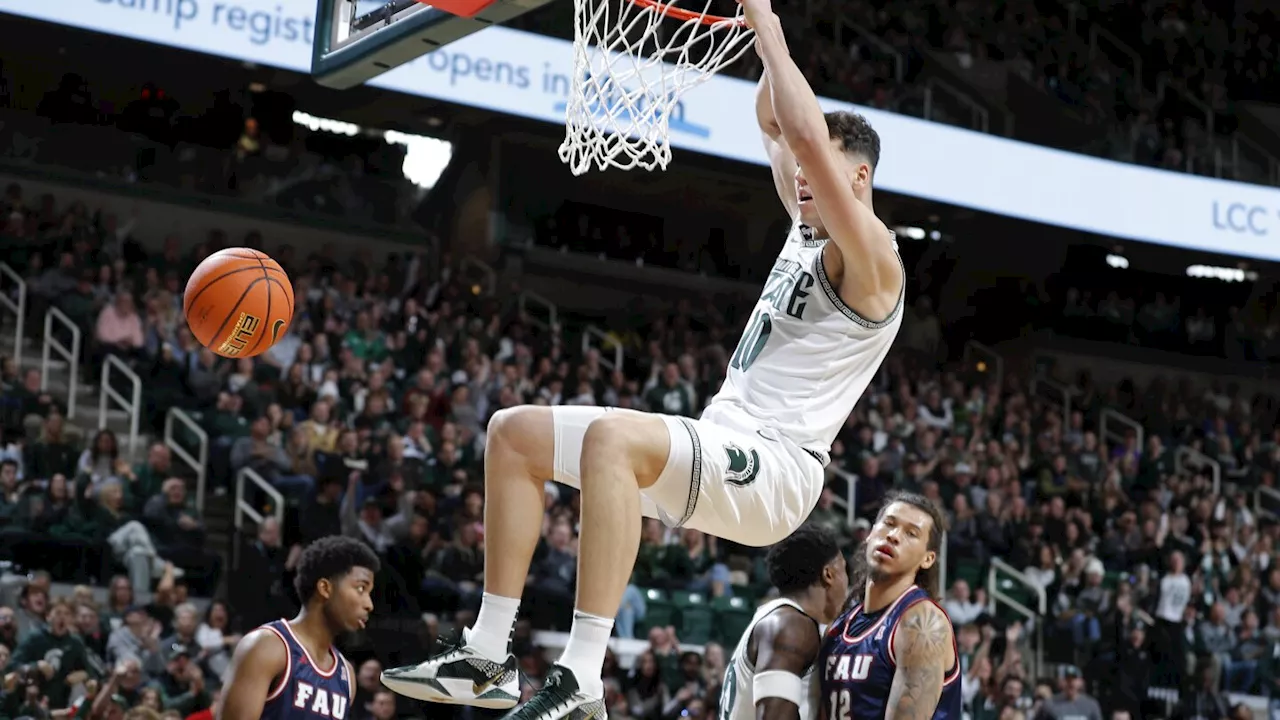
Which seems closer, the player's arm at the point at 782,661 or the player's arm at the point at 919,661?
the player's arm at the point at 919,661

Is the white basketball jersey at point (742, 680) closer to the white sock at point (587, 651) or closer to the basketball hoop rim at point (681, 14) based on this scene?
the white sock at point (587, 651)

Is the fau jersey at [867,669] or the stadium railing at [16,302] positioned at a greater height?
the stadium railing at [16,302]

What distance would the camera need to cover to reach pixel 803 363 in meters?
4.16

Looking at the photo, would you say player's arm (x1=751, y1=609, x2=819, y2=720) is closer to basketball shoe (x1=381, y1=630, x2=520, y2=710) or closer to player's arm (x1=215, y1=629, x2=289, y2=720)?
basketball shoe (x1=381, y1=630, x2=520, y2=710)

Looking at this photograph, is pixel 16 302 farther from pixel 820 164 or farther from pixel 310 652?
pixel 820 164

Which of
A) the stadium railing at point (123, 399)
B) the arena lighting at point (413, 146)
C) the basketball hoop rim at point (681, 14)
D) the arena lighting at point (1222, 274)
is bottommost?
the stadium railing at point (123, 399)

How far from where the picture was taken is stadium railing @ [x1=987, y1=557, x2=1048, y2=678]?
1252cm

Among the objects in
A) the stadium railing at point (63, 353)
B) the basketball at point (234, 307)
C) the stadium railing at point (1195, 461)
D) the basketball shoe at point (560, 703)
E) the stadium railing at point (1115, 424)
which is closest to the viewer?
the basketball shoe at point (560, 703)

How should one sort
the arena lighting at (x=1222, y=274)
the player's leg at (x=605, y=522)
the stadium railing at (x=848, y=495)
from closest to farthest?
the player's leg at (x=605, y=522) → the stadium railing at (x=848, y=495) → the arena lighting at (x=1222, y=274)

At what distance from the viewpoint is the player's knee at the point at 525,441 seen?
12.9 ft

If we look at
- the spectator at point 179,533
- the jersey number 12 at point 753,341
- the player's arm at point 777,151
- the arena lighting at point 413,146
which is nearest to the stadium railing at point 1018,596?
the spectator at point 179,533

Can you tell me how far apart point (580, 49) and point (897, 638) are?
202 cm

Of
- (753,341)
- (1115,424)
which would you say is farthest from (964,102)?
(753,341)

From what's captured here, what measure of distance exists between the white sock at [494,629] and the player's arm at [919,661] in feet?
3.98
